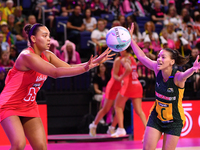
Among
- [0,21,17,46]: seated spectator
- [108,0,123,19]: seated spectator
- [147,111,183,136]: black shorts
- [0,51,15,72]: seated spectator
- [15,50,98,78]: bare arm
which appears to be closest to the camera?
[15,50,98,78]: bare arm

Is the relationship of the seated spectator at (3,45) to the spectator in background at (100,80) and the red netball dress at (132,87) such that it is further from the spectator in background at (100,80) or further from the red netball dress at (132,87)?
the red netball dress at (132,87)

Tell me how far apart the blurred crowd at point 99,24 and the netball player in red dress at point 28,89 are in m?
4.23

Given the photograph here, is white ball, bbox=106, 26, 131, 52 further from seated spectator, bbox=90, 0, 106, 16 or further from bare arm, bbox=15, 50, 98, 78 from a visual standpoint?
seated spectator, bbox=90, 0, 106, 16

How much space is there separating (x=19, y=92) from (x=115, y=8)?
9.17 m

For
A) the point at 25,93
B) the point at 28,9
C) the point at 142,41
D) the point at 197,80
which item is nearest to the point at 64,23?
the point at 28,9

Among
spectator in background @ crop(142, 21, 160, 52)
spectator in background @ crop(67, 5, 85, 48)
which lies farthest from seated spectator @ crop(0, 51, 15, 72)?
spectator in background @ crop(142, 21, 160, 52)

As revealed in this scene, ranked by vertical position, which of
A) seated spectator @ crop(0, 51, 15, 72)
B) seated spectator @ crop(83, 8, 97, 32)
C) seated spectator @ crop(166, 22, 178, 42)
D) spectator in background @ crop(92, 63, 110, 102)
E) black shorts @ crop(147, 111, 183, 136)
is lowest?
spectator in background @ crop(92, 63, 110, 102)

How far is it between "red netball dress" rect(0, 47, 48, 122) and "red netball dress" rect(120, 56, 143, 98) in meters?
3.24

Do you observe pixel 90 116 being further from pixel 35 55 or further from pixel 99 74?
pixel 35 55

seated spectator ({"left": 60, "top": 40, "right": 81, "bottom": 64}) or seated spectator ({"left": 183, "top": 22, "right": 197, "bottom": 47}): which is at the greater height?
seated spectator ({"left": 183, "top": 22, "right": 197, "bottom": 47})

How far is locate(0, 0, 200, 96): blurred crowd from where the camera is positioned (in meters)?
8.98

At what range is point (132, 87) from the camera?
6.71 m

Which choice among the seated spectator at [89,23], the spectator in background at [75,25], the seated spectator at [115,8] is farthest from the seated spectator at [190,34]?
the spectator in background at [75,25]

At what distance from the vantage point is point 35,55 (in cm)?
359
